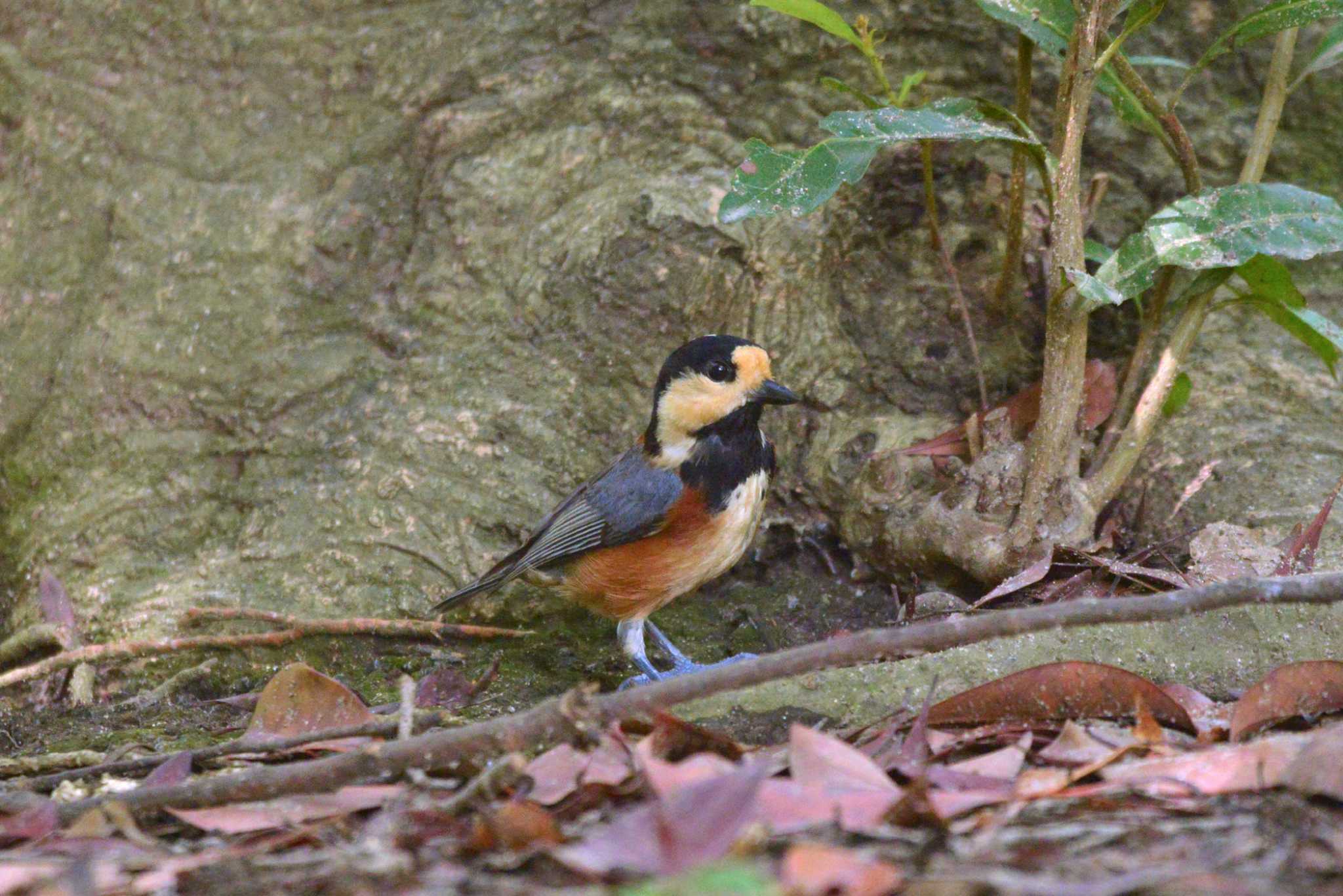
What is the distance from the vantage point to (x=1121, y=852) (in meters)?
1.90

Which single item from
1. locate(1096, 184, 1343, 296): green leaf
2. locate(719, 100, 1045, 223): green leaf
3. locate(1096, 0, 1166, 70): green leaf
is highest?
locate(1096, 0, 1166, 70): green leaf

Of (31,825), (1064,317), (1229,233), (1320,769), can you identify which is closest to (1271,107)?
(1229,233)

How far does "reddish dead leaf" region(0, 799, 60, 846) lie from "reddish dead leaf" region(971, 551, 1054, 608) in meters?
2.41

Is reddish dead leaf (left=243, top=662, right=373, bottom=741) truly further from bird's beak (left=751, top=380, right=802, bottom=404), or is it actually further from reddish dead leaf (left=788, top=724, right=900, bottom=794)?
bird's beak (left=751, top=380, right=802, bottom=404)

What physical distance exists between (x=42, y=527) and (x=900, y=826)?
3.67 metres

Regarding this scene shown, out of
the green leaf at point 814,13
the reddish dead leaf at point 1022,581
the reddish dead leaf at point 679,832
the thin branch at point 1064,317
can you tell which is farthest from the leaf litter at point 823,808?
the green leaf at point 814,13

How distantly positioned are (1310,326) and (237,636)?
344 cm

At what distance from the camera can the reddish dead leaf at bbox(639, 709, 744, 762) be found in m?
2.47

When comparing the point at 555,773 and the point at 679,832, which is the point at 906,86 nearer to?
the point at 555,773

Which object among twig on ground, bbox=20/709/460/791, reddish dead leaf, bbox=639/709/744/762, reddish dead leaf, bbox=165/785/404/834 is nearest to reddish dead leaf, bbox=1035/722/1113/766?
reddish dead leaf, bbox=639/709/744/762

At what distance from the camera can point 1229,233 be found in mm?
3564

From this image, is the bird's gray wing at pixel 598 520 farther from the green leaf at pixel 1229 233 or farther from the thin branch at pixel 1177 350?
the green leaf at pixel 1229 233

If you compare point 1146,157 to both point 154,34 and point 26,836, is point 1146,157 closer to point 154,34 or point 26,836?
point 154,34

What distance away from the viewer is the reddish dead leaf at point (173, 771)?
110 inches
